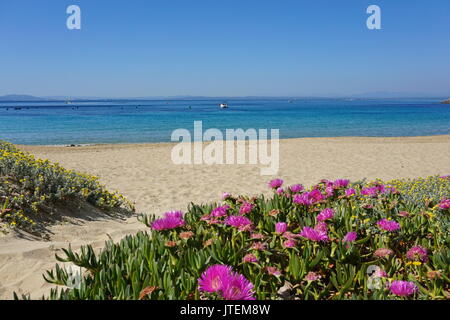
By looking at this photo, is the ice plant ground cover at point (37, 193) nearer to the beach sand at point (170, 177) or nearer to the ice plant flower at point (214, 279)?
the beach sand at point (170, 177)

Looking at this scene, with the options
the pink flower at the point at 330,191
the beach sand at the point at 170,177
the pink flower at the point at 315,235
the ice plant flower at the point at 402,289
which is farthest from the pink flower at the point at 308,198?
the beach sand at the point at 170,177

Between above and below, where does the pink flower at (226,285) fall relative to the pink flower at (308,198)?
below

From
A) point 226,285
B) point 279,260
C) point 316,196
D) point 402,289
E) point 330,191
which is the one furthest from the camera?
point 330,191

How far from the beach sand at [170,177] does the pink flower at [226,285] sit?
139 centimetres

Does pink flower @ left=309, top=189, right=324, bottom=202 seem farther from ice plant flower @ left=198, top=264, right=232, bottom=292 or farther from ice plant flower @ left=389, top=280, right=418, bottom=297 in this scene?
ice plant flower @ left=198, top=264, right=232, bottom=292

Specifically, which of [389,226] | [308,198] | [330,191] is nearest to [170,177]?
[330,191]

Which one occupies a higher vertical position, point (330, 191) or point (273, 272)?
point (330, 191)

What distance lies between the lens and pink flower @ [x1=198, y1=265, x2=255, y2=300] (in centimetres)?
159

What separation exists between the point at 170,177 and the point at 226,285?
9650mm

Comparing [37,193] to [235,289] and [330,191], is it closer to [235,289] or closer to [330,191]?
[330,191]

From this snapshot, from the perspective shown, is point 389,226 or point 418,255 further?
point 389,226

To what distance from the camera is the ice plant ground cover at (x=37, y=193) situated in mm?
4734

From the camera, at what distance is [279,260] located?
254 centimetres
